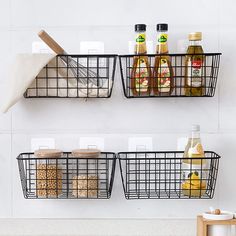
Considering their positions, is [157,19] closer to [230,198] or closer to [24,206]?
[230,198]

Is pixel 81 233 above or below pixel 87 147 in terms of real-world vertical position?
below

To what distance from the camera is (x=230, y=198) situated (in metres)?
1.71

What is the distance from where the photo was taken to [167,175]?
5.56ft

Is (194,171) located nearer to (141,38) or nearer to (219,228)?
(219,228)

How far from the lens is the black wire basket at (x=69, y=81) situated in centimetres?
161

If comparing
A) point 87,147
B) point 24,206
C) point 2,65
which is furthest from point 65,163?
point 2,65

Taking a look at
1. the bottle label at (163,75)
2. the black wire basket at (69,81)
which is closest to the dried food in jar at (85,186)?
the black wire basket at (69,81)

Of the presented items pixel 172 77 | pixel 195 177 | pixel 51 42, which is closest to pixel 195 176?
pixel 195 177

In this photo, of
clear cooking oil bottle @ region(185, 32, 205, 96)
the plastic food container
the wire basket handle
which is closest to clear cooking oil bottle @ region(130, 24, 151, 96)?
clear cooking oil bottle @ region(185, 32, 205, 96)

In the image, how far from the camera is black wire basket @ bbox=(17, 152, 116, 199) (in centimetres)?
162

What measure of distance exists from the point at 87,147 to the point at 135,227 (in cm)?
32

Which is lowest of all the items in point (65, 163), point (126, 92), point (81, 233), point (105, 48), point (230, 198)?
point (81, 233)

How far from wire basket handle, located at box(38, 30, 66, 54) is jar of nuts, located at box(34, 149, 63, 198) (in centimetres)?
32

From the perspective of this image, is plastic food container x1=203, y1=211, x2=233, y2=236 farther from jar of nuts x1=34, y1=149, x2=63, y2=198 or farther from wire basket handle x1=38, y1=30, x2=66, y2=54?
wire basket handle x1=38, y1=30, x2=66, y2=54
